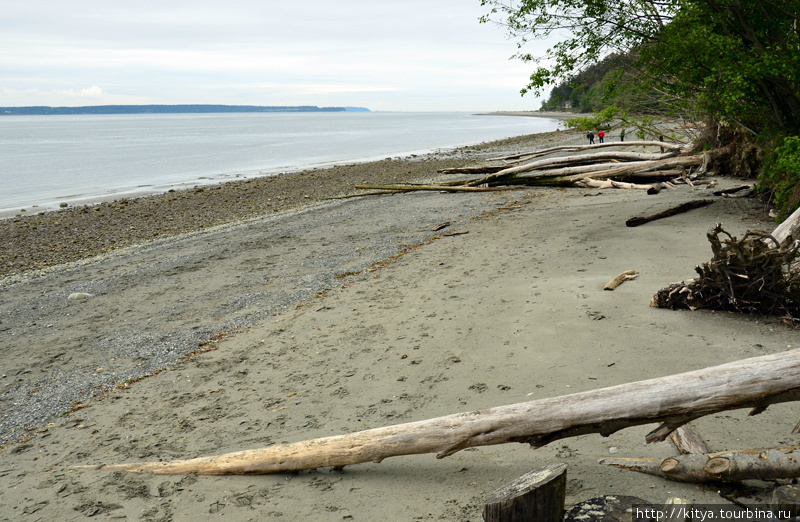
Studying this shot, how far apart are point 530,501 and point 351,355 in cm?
409

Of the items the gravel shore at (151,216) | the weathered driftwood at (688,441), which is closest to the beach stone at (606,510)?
the weathered driftwood at (688,441)

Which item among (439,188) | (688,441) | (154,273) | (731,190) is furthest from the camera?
(439,188)

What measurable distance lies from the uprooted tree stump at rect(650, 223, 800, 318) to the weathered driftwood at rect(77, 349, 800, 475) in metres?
2.79

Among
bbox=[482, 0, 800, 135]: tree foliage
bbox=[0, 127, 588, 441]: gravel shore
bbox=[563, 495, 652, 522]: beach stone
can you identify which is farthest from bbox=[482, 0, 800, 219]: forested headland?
bbox=[563, 495, 652, 522]: beach stone

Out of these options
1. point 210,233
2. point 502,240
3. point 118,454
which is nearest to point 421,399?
point 118,454

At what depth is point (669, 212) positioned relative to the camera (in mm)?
11133

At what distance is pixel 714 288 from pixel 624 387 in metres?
3.35

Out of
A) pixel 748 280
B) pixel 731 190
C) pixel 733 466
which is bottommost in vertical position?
pixel 733 466

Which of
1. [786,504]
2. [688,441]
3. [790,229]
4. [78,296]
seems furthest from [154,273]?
[786,504]

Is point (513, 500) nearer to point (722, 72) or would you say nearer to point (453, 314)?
point (453, 314)

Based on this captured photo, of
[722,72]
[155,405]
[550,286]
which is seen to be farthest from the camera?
[722,72]

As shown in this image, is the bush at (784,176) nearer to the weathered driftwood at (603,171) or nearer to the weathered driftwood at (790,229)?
the weathered driftwood at (790,229)

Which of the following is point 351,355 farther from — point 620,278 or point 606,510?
point 606,510

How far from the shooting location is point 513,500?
2.28 m
